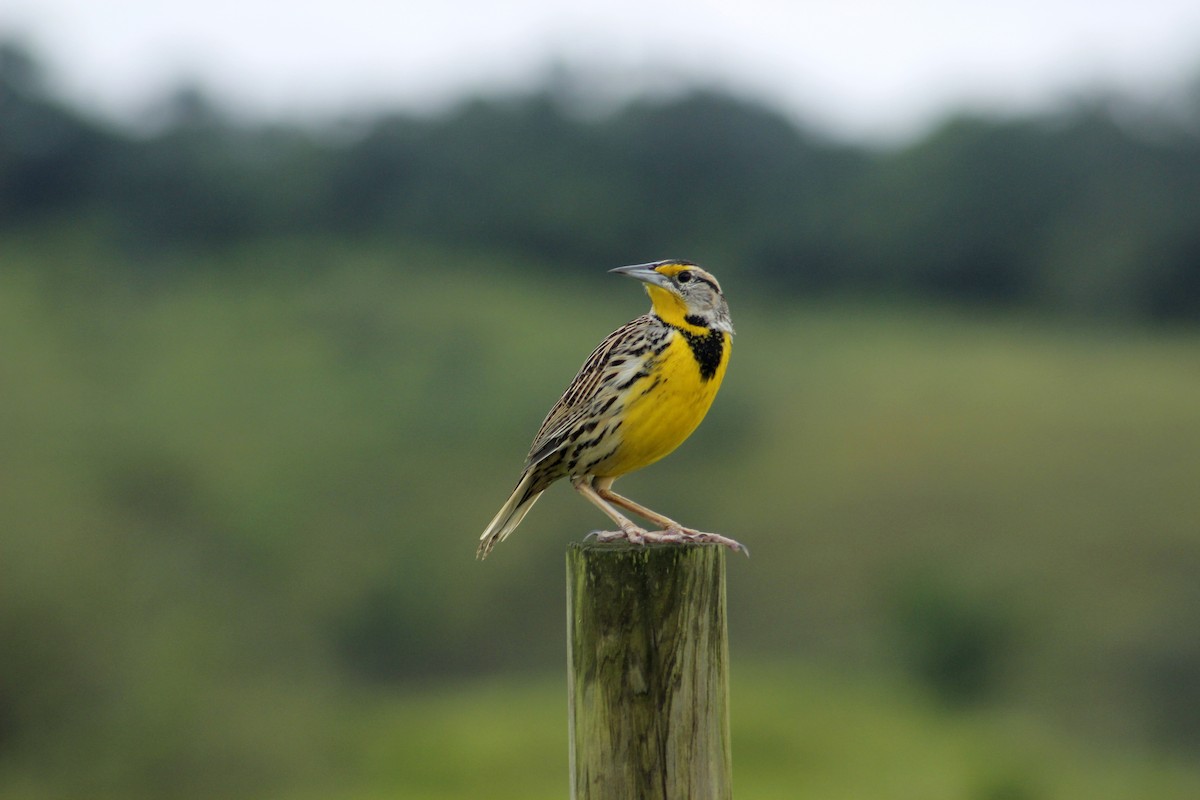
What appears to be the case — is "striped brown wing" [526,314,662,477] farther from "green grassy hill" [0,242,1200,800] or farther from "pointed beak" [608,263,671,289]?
"green grassy hill" [0,242,1200,800]

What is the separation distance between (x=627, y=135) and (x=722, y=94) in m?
2.98

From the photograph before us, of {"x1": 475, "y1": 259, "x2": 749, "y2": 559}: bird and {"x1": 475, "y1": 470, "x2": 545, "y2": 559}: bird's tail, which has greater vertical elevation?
{"x1": 475, "y1": 259, "x2": 749, "y2": 559}: bird

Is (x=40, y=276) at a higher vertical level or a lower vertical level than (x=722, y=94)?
lower

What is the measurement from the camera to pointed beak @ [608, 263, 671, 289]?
510cm

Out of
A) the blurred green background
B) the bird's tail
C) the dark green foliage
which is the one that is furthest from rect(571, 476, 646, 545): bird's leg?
the dark green foliage

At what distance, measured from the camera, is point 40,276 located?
3294 centimetres

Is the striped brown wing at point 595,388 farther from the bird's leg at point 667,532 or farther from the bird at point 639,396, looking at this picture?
the bird's leg at point 667,532

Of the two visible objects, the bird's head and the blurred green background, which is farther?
the blurred green background

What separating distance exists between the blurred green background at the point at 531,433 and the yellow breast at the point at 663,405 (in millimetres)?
17068

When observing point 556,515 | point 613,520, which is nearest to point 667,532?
point 613,520

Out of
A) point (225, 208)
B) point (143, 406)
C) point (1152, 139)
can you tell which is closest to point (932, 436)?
point (1152, 139)

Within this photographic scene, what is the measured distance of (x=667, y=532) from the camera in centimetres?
458

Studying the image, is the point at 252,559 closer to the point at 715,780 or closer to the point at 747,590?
the point at 747,590

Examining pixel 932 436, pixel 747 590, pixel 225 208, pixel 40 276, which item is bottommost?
pixel 747 590
